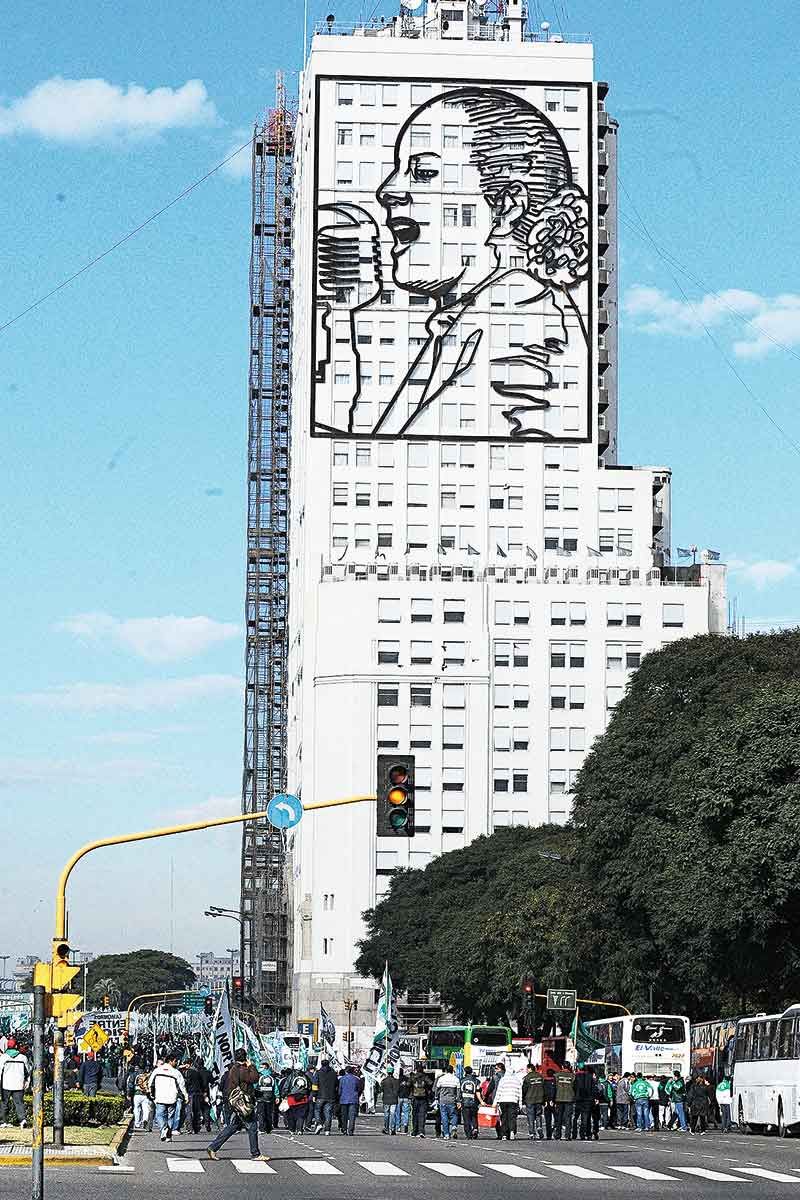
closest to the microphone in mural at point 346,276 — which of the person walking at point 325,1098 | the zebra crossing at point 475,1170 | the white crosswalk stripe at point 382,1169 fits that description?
the person walking at point 325,1098

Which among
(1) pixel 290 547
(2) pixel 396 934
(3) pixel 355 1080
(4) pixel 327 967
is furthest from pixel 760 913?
(1) pixel 290 547

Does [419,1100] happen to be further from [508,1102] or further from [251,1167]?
[251,1167]

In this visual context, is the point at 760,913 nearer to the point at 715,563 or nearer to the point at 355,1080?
the point at 355,1080

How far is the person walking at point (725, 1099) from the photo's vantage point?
52875 mm

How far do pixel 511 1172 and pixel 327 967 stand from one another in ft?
329

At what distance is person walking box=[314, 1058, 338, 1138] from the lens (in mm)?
49344

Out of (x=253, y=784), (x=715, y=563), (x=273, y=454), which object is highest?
(x=273, y=454)

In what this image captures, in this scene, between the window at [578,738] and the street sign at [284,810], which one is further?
the window at [578,738]

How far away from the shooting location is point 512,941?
8781 centimetres

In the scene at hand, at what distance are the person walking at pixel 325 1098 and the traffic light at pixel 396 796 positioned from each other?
17967mm

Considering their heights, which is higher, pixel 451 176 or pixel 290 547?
pixel 451 176

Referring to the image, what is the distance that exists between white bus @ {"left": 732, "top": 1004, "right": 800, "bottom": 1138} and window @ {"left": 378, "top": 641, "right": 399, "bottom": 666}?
81.5 meters

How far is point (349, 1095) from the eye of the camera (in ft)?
153

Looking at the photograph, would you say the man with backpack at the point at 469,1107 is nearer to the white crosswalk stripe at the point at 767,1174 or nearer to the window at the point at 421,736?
the white crosswalk stripe at the point at 767,1174
